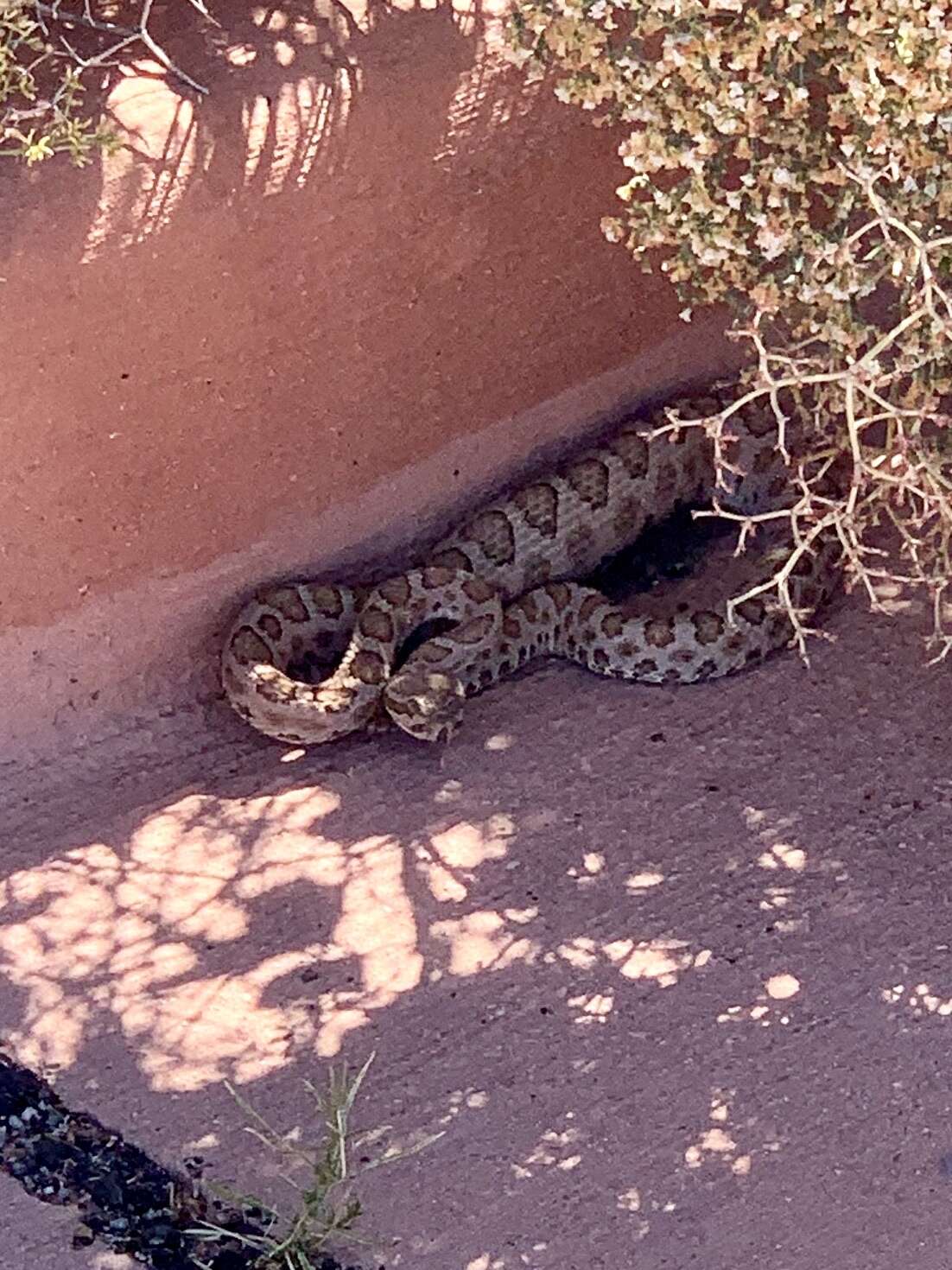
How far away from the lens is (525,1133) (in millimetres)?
3750

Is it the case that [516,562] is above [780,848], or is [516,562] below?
above

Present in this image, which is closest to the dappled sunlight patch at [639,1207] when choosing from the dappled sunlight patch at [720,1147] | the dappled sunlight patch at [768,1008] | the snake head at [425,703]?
the dappled sunlight patch at [720,1147]

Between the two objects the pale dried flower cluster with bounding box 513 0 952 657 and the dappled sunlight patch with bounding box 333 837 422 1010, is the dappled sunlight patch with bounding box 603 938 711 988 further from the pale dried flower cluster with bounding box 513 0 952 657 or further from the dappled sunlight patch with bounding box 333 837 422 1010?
the pale dried flower cluster with bounding box 513 0 952 657

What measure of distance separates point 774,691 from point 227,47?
2.46 metres

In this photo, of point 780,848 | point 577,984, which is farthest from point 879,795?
point 577,984

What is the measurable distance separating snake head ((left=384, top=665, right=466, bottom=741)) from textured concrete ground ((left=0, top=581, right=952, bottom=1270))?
8 cm

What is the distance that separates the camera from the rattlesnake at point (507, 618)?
4.86 meters

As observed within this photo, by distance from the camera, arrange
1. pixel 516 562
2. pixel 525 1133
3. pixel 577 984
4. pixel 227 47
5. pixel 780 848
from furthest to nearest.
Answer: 1. pixel 516 562
2. pixel 227 47
3. pixel 780 848
4. pixel 577 984
5. pixel 525 1133

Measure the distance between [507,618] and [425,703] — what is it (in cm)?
54

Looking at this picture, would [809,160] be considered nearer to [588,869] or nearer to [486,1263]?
[588,869]

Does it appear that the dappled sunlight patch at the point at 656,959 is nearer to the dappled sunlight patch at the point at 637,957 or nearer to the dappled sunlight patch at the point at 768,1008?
the dappled sunlight patch at the point at 637,957

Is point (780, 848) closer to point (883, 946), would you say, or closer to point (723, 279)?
point (883, 946)

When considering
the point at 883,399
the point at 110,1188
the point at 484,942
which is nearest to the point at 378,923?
the point at 484,942

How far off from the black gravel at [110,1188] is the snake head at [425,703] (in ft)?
4.86
